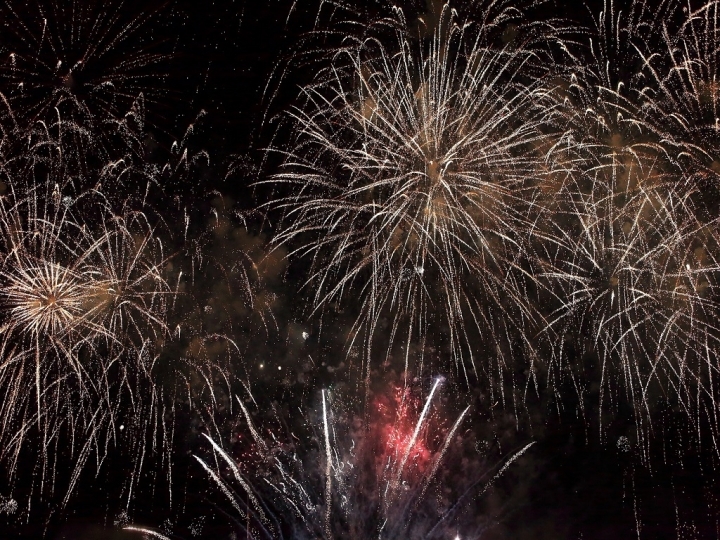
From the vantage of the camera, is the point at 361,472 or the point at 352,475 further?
the point at 352,475

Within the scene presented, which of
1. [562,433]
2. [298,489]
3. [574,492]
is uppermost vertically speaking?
[562,433]

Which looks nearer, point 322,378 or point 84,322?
point 84,322

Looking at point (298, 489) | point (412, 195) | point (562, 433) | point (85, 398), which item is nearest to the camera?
point (412, 195)

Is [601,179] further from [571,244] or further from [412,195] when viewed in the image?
[412,195]

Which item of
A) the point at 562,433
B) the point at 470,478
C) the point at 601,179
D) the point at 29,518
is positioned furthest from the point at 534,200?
the point at 29,518

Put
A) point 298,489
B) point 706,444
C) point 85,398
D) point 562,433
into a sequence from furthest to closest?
point 706,444 → point 562,433 → point 298,489 → point 85,398

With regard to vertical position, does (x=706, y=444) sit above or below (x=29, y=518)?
above

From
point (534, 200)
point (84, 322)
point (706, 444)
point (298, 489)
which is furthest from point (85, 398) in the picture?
point (706, 444)
